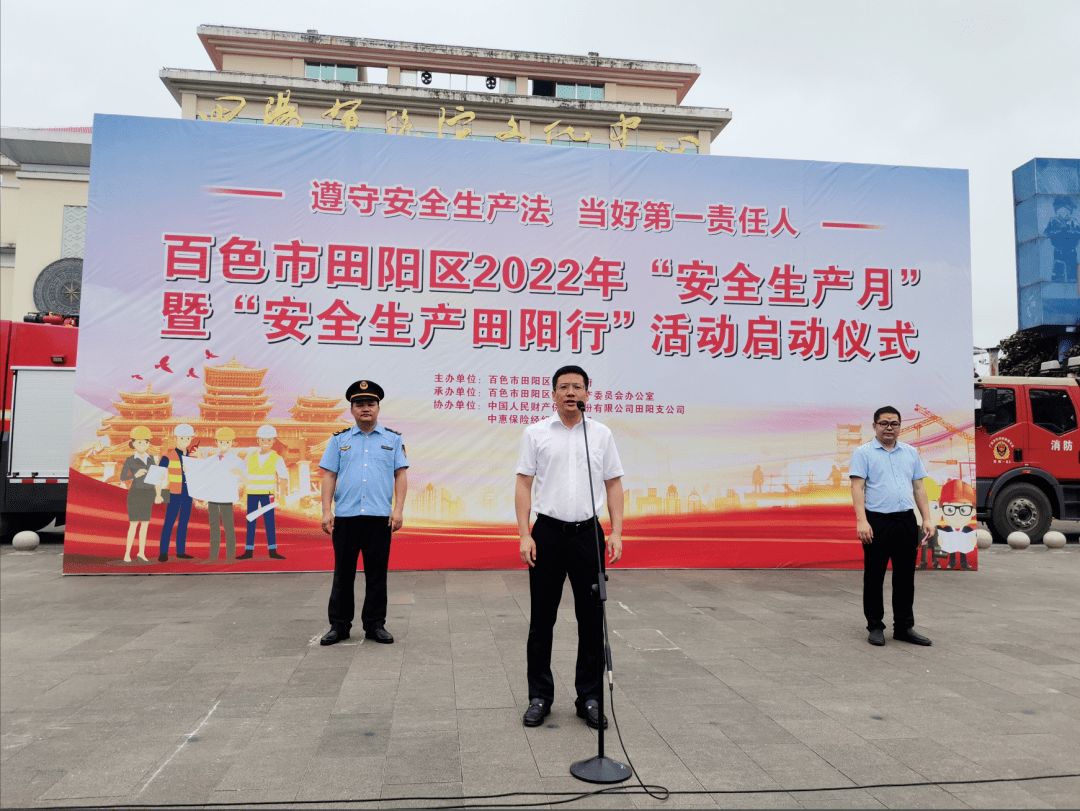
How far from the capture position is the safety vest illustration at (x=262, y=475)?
24.4ft

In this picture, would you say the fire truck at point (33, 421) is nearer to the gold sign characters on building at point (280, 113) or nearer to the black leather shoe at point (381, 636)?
the gold sign characters on building at point (280, 113)

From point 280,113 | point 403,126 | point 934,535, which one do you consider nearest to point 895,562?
point 934,535

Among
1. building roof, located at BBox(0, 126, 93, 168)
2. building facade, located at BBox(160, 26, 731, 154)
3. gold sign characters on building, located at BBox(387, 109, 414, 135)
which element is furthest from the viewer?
building facade, located at BBox(160, 26, 731, 154)

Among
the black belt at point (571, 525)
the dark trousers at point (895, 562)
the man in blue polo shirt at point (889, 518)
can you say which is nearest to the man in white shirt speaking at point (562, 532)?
the black belt at point (571, 525)

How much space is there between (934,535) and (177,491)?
814cm

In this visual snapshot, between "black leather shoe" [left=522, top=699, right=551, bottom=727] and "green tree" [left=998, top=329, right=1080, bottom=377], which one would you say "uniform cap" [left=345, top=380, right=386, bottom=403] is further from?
"green tree" [left=998, top=329, right=1080, bottom=377]

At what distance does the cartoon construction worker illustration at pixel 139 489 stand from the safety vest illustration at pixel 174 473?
0.49ft

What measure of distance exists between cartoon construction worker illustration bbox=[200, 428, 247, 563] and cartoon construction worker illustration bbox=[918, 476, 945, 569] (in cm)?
737

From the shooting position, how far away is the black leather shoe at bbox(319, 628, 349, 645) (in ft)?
15.9

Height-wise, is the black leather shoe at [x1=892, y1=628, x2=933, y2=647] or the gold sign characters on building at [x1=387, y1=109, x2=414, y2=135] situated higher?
the gold sign characters on building at [x1=387, y1=109, x2=414, y2=135]

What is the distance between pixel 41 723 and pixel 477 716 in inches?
78.9

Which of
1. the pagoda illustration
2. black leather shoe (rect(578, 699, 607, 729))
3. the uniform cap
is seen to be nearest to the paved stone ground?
black leather shoe (rect(578, 699, 607, 729))

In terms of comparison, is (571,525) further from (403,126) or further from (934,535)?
(403,126)

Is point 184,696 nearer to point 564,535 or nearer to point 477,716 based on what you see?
point 477,716
